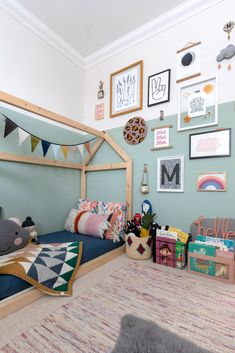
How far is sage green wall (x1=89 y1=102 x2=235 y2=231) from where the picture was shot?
5.38 ft

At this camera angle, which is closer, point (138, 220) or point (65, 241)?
point (65, 241)

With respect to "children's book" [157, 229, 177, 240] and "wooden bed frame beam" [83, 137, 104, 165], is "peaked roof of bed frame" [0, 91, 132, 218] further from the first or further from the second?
"children's book" [157, 229, 177, 240]

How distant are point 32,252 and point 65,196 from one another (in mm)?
1053

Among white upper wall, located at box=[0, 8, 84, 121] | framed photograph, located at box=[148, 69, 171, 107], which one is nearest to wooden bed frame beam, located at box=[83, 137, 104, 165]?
white upper wall, located at box=[0, 8, 84, 121]

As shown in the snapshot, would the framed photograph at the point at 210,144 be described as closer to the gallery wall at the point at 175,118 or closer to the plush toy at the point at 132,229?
the gallery wall at the point at 175,118

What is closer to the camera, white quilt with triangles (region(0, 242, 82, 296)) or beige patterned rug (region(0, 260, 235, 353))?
beige patterned rug (region(0, 260, 235, 353))

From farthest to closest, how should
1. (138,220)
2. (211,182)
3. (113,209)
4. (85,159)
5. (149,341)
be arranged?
(85,159) < (113,209) < (138,220) < (211,182) < (149,341)

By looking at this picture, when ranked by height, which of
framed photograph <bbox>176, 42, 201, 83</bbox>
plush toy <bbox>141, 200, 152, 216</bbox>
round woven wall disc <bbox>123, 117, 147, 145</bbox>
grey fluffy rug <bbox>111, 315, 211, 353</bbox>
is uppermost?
framed photograph <bbox>176, 42, 201, 83</bbox>

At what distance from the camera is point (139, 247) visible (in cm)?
180

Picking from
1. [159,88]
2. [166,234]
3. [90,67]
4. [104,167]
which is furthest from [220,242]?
[90,67]

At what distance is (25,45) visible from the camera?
204 cm

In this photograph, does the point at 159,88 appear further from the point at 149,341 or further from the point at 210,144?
the point at 149,341

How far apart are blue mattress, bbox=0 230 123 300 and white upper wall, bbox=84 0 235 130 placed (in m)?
1.42

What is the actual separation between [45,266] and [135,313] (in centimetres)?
64
